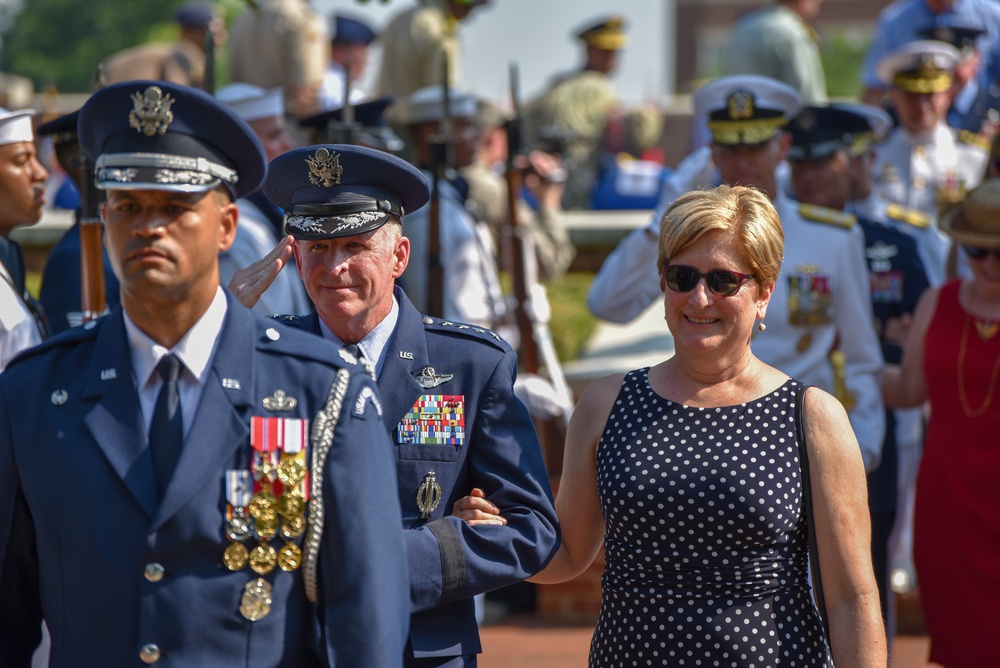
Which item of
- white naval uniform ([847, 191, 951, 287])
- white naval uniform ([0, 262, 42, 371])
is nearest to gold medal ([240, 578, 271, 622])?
white naval uniform ([0, 262, 42, 371])

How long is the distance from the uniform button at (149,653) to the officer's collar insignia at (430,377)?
44.4 inches

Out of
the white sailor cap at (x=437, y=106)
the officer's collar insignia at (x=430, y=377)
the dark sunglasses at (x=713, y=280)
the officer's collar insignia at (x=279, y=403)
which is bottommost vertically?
the officer's collar insignia at (x=430, y=377)

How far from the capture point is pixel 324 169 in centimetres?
388

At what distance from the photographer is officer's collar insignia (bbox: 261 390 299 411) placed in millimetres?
2984

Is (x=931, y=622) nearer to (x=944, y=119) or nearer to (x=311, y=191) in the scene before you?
(x=311, y=191)

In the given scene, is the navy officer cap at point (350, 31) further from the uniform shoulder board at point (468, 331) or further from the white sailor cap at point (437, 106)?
the uniform shoulder board at point (468, 331)

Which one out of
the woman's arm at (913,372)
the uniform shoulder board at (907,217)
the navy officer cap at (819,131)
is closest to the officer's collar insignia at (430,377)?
the woman's arm at (913,372)

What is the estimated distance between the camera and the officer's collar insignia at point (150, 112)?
120 inches

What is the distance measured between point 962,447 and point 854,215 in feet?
4.53

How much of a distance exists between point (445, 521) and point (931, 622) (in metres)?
3.11

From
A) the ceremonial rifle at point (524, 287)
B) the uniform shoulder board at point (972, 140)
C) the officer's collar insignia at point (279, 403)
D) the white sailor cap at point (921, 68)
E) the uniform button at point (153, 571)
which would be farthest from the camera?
the uniform shoulder board at point (972, 140)

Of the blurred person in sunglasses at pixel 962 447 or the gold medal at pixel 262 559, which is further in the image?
the blurred person in sunglasses at pixel 962 447

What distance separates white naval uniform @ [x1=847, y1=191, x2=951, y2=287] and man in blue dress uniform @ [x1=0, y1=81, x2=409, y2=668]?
17.3 feet

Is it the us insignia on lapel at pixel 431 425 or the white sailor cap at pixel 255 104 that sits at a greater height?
the white sailor cap at pixel 255 104
